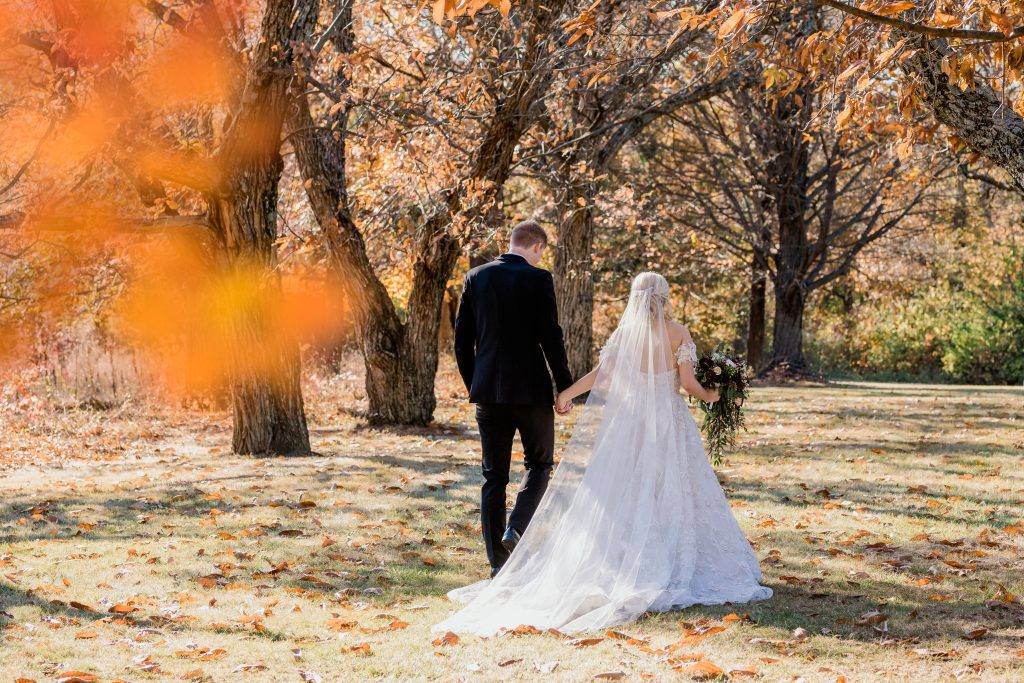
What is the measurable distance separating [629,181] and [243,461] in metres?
13.9

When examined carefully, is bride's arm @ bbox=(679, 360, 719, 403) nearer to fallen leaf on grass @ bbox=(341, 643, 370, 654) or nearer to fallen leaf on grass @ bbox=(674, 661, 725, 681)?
fallen leaf on grass @ bbox=(674, 661, 725, 681)

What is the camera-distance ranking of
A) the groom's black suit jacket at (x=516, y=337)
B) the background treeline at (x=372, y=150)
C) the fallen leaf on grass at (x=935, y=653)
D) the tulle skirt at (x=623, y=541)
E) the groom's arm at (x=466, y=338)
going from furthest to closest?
the background treeline at (x=372, y=150) < the groom's arm at (x=466, y=338) < the groom's black suit jacket at (x=516, y=337) < the tulle skirt at (x=623, y=541) < the fallen leaf on grass at (x=935, y=653)

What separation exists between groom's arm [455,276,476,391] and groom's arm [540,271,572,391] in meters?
0.49

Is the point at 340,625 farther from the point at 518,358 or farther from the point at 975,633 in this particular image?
the point at 975,633

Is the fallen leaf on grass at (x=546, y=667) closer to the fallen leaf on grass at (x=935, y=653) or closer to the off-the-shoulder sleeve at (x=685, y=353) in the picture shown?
the fallen leaf on grass at (x=935, y=653)

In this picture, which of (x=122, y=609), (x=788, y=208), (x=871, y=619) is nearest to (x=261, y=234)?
(x=122, y=609)

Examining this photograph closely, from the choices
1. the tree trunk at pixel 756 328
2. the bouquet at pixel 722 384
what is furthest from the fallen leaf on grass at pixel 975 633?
the tree trunk at pixel 756 328

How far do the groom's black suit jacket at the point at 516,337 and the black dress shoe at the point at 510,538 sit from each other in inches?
35.1

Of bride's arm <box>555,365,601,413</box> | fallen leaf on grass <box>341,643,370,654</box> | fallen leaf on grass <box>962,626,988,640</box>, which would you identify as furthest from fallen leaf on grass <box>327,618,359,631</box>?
fallen leaf on grass <box>962,626,988,640</box>

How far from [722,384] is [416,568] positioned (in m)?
2.50

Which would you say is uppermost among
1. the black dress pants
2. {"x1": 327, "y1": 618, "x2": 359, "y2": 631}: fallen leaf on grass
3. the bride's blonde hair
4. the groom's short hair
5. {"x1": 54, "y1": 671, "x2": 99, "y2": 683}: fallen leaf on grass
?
the groom's short hair

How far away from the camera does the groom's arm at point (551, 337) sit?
5969 millimetres

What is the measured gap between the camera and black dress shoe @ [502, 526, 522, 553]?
625 cm

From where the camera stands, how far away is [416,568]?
6949 mm
